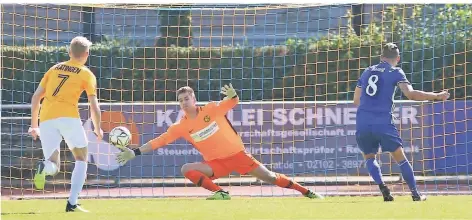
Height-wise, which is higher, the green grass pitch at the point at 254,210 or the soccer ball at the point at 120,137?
the soccer ball at the point at 120,137

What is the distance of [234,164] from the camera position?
12180mm

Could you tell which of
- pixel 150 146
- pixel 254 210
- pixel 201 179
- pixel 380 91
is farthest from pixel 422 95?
pixel 150 146

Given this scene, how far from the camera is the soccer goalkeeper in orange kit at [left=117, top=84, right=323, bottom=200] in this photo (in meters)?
12.1

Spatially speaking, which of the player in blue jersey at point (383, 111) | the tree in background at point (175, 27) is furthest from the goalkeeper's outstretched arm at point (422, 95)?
the tree in background at point (175, 27)

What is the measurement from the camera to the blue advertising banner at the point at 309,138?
16562 mm

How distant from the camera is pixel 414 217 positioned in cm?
921

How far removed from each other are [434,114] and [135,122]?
4.56 meters

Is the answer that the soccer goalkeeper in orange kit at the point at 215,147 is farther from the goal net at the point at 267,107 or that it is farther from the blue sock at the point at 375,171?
the goal net at the point at 267,107

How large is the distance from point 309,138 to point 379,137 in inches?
219

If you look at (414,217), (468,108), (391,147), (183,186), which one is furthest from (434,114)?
(414,217)

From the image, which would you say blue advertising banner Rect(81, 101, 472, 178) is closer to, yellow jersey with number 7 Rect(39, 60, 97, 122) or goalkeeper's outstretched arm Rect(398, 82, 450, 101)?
goalkeeper's outstretched arm Rect(398, 82, 450, 101)

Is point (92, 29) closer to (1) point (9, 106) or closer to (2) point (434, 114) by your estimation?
(1) point (9, 106)

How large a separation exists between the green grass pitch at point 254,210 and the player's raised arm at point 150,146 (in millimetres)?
512

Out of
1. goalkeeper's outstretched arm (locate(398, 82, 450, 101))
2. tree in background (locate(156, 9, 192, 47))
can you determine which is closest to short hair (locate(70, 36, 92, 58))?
goalkeeper's outstretched arm (locate(398, 82, 450, 101))
